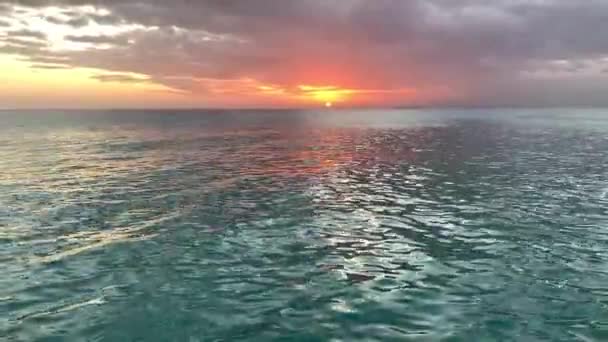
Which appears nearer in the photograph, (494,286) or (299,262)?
(494,286)

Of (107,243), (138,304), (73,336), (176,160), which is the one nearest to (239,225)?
(107,243)

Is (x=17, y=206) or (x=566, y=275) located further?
(x=17, y=206)

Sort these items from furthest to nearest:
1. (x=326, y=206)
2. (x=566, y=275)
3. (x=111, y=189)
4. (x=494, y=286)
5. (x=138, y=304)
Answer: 1. (x=111, y=189)
2. (x=326, y=206)
3. (x=566, y=275)
4. (x=494, y=286)
5. (x=138, y=304)

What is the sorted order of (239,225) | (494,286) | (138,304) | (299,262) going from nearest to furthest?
1. (138,304)
2. (494,286)
3. (299,262)
4. (239,225)

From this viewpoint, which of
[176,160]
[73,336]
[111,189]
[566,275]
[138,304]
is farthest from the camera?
[176,160]

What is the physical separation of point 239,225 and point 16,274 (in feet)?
32.4

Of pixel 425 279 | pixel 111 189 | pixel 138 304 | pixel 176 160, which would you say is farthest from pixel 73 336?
pixel 176 160

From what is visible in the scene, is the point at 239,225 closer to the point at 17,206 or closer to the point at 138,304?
the point at 138,304

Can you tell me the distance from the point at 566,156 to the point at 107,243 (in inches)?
2158

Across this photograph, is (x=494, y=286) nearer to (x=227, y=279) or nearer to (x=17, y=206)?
(x=227, y=279)

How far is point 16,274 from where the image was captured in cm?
1609

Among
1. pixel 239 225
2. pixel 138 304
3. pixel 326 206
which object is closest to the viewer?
pixel 138 304

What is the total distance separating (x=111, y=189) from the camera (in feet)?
110

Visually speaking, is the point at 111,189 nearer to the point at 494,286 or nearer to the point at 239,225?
the point at 239,225
